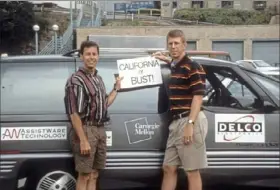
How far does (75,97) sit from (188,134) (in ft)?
3.39

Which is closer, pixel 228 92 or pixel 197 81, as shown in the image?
pixel 197 81

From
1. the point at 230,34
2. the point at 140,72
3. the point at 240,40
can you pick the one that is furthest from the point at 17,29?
the point at 140,72

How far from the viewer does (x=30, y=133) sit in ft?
16.7

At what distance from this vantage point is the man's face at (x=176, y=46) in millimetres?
4961

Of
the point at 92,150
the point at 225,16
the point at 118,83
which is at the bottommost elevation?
the point at 92,150

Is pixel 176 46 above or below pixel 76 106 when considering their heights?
above

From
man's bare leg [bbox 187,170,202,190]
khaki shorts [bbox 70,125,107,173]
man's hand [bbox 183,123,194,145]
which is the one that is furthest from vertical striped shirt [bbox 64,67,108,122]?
man's bare leg [bbox 187,170,202,190]

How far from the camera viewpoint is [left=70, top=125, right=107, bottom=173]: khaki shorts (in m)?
4.82

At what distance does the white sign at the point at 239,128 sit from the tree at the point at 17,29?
3402 cm

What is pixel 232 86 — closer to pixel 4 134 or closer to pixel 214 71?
pixel 214 71

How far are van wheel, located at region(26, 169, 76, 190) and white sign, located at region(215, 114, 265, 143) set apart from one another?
1.44 metres

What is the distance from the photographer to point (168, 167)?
5.10 meters

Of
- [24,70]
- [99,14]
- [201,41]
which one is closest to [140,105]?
[24,70]

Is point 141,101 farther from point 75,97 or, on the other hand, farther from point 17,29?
point 17,29
